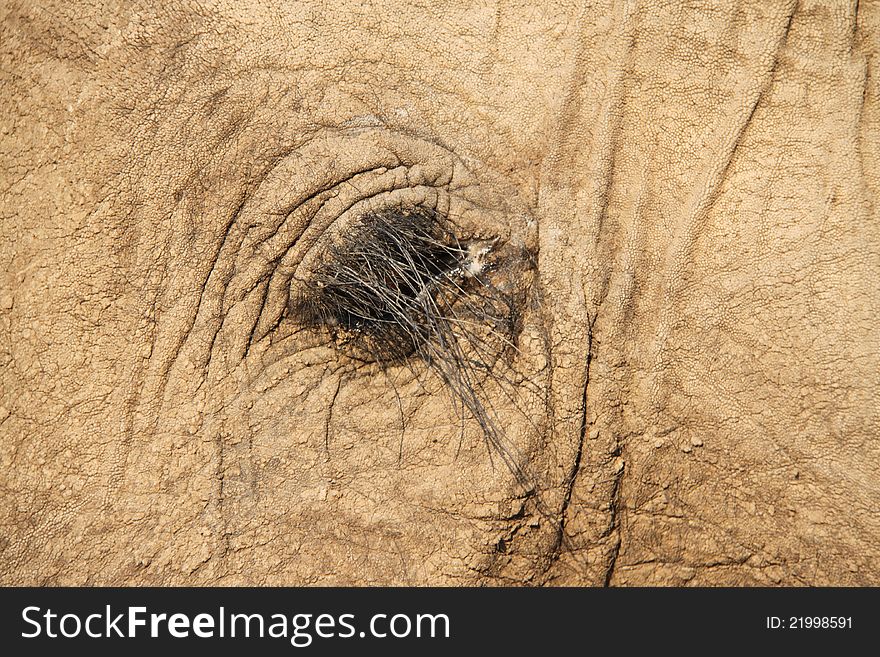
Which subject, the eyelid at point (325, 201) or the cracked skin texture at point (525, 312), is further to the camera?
the eyelid at point (325, 201)

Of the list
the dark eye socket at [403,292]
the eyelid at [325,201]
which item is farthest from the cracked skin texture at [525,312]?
the dark eye socket at [403,292]

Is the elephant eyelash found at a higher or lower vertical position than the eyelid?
lower

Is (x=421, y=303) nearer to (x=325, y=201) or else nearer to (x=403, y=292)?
(x=403, y=292)

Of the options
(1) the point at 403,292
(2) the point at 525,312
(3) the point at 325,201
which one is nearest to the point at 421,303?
(1) the point at 403,292

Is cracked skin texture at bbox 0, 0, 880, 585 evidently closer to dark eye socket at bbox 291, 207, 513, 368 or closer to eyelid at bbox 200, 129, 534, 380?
eyelid at bbox 200, 129, 534, 380

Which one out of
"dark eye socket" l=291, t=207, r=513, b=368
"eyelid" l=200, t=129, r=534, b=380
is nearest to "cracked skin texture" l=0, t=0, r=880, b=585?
"eyelid" l=200, t=129, r=534, b=380

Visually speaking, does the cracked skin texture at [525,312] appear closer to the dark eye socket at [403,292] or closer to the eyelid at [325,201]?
the eyelid at [325,201]
